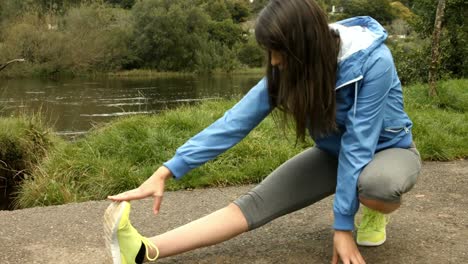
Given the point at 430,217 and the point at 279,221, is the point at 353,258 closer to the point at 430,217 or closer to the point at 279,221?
the point at 279,221

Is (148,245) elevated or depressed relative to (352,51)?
depressed

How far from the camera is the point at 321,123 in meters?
2.09

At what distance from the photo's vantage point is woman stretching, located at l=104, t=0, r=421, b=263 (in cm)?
192

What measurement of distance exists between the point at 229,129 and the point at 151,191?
43cm

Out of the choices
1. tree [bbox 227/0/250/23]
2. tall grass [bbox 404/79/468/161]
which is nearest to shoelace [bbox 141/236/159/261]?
tall grass [bbox 404/79/468/161]

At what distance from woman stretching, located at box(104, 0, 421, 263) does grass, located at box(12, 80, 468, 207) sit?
1.58 metres

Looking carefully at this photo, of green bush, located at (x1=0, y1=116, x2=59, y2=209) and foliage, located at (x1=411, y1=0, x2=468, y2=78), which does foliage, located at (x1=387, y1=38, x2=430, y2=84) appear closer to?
foliage, located at (x1=411, y1=0, x2=468, y2=78)

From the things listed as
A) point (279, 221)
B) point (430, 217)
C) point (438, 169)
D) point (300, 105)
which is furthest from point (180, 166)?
point (438, 169)

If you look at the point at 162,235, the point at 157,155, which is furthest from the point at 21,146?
the point at 162,235

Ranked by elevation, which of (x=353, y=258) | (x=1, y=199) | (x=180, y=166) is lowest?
(x=1, y=199)

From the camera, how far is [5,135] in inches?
236

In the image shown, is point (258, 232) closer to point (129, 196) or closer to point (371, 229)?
point (371, 229)

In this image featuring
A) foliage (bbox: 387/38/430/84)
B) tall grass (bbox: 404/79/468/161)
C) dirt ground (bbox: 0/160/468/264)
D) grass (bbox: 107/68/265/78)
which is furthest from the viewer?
grass (bbox: 107/68/265/78)

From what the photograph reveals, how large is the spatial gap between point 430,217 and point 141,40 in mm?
45968
